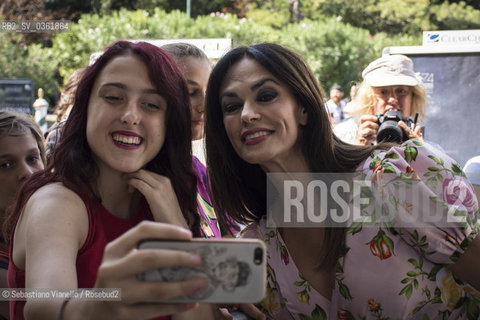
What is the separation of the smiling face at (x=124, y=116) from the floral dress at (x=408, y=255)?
802 mm

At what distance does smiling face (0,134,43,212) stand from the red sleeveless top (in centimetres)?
88

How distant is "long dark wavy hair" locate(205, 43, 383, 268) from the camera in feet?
6.63

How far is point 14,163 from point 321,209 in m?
1.44

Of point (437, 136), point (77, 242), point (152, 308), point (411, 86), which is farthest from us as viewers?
point (437, 136)

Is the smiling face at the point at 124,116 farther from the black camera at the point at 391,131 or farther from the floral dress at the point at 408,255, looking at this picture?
the black camera at the point at 391,131

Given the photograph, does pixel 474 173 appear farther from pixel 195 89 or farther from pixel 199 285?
pixel 199 285

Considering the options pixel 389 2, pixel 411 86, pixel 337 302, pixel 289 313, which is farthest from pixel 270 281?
pixel 389 2

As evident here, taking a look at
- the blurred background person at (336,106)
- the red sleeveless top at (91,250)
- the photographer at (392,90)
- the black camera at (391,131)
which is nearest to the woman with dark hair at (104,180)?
the red sleeveless top at (91,250)

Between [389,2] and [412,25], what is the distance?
131cm

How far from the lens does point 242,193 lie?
2.23m

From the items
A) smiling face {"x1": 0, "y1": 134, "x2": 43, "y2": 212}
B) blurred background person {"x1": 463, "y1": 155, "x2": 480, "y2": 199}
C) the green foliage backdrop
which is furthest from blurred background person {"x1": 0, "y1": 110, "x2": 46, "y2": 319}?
the green foliage backdrop

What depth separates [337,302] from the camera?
183 cm

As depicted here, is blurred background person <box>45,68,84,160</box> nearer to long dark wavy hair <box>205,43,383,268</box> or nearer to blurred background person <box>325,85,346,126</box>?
long dark wavy hair <box>205,43,383,268</box>

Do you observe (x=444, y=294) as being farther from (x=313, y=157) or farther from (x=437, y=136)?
(x=437, y=136)
